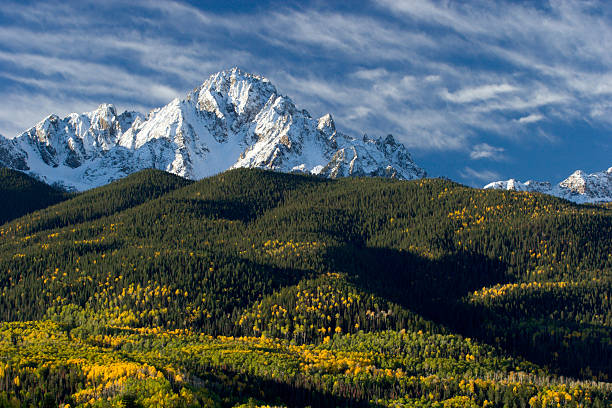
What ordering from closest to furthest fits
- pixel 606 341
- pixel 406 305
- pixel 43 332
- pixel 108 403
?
pixel 108 403 < pixel 43 332 < pixel 606 341 < pixel 406 305

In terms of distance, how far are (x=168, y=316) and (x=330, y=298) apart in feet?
157

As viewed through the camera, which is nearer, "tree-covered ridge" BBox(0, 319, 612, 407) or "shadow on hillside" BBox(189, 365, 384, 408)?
"tree-covered ridge" BBox(0, 319, 612, 407)

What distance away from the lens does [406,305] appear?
19700 centimetres

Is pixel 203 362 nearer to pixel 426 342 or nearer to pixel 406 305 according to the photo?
pixel 426 342

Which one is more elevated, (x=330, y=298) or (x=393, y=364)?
(x=330, y=298)

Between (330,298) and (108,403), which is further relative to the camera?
(330,298)

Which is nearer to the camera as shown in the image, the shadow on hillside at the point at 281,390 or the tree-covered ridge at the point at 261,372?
the tree-covered ridge at the point at 261,372

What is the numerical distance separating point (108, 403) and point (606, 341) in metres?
152

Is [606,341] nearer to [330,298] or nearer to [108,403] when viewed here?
[330,298]

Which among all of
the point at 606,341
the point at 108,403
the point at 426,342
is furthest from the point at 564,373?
the point at 108,403

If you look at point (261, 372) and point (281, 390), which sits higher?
point (261, 372)

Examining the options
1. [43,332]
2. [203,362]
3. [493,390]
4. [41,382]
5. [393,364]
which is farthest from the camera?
[43,332]

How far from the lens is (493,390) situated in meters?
104

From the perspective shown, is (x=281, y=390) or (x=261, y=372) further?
(x=261, y=372)
